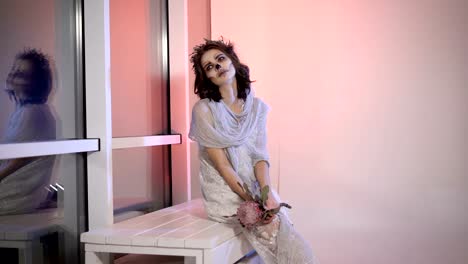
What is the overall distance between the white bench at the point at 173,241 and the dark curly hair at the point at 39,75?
62 cm

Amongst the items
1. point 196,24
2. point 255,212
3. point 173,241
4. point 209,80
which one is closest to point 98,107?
point 209,80

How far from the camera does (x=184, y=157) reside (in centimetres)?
391

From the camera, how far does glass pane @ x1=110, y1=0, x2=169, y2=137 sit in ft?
10.5

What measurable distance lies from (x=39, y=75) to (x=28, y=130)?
25cm

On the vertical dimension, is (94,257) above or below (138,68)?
below

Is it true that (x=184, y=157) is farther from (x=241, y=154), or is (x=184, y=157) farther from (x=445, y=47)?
(x=445, y=47)

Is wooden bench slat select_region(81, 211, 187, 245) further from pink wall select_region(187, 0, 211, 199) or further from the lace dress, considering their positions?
pink wall select_region(187, 0, 211, 199)

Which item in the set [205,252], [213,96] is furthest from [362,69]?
[205,252]

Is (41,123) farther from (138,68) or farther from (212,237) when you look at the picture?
(138,68)

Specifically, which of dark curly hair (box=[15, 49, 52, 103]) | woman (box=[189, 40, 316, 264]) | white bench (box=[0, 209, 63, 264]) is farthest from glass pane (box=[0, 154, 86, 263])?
woman (box=[189, 40, 316, 264])

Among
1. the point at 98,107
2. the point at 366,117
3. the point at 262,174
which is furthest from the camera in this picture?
the point at 366,117

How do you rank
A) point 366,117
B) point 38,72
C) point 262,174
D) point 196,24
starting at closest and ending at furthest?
point 38,72, point 262,174, point 366,117, point 196,24

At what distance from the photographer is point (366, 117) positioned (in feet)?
12.1

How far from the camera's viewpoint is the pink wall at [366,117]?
352 cm
